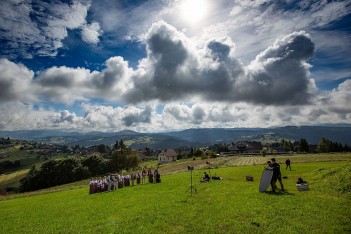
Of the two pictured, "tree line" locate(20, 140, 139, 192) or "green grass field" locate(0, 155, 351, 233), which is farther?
"tree line" locate(20, 140, 139, 192)

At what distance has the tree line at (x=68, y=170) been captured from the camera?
107m

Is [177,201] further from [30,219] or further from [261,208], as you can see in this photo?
[30,219]

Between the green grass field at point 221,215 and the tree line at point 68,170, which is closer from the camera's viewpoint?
the green grass field at point 221,215

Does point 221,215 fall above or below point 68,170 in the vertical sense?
above

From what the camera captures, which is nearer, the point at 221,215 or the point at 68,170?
the point at 221,215

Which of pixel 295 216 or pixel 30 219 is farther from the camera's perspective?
pixel 30 219

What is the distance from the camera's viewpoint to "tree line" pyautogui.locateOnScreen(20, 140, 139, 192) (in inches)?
4200

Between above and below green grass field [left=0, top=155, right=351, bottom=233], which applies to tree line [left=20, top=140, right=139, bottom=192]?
below

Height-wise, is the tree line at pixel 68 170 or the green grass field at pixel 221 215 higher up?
the green grass field at pixel 221 215

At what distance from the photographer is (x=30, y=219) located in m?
25.2

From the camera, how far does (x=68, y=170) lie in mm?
111562

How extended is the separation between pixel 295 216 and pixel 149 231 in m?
9.61

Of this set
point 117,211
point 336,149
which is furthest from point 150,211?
point 336,149

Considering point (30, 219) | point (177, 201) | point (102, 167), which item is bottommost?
point (102, 167)
